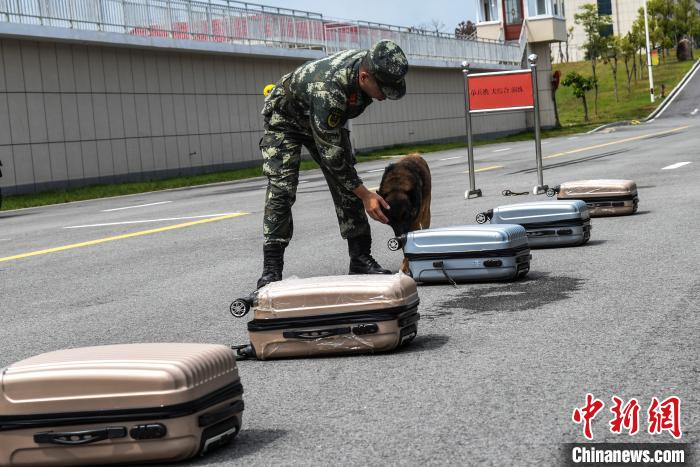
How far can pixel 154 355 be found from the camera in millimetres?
4012

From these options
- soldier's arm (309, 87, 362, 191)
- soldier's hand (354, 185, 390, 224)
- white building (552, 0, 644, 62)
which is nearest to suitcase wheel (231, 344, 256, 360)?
soldier's hand (354, 185, 390, 224)

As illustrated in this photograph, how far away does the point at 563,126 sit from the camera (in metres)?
71.3

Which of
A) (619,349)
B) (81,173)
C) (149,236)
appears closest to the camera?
(619,349)

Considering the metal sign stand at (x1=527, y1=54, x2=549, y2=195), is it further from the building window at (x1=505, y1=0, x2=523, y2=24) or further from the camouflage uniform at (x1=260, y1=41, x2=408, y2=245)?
the building window at (x1=505, y1=0, x2=523, y2=24)

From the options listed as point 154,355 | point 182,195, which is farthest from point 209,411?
point 182,195

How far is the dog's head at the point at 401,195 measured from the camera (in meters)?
8.24

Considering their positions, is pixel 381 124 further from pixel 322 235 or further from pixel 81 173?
pixel 322 235

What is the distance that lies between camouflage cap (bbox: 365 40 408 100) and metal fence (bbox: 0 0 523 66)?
2413 cm

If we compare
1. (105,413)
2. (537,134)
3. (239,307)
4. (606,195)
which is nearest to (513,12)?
(537,134)

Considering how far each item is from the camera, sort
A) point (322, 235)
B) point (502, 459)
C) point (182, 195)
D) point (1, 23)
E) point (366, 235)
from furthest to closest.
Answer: point (1, 23) < point (182, 195) < point (322, 235) < point (366, 235) < point (502, 459)

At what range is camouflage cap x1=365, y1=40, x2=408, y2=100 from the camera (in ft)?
22.1

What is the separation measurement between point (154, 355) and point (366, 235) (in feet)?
13.5

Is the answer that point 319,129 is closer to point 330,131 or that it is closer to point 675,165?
point 330,131

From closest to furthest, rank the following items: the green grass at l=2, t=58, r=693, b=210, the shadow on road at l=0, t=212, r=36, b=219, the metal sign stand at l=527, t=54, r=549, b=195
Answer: the metal sign stand at l=527, t=54, r=549, b=195 < the shadow on road at l=0, t=212, r=36, b=219 < the green grass at l=2, t=58, r=693, b=210
